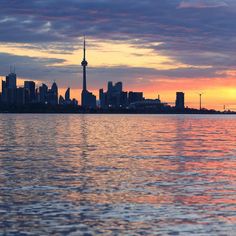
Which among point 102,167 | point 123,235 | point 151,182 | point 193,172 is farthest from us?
point 102,167

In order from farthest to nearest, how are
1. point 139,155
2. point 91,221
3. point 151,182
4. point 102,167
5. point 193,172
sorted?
point 139,155, point 102,167, point 193,172, point 151,182, point 91,221

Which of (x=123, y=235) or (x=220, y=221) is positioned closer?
(x=123, y=235)

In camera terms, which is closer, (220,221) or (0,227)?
(0,227)

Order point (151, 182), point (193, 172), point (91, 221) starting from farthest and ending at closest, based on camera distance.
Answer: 1. point (193, 172)
2. point (151, 182)
3. point (91, 221)

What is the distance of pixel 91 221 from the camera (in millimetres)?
25938

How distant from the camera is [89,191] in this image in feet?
113

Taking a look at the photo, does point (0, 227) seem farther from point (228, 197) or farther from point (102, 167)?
point (102, 167)

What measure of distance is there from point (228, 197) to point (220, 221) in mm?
6545

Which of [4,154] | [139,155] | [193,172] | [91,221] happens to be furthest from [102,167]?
[91,221]

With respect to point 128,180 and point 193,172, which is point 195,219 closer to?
point 128,180

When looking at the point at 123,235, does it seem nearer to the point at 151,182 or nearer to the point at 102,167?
the point at 151,182

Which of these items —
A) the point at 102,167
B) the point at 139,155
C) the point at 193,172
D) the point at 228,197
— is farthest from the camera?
the point at 139,155

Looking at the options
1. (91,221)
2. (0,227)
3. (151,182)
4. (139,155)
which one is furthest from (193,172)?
(0,227)

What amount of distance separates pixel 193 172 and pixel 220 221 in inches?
753
